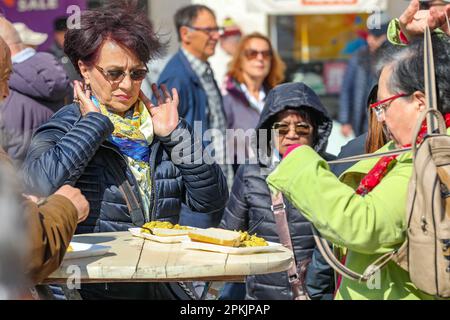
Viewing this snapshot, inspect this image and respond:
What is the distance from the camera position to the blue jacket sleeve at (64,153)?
4.09m

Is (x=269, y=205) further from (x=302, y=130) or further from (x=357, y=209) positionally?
(x=357, y=209)

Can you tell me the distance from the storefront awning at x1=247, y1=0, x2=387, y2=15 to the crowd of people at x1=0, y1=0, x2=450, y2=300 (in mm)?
6066

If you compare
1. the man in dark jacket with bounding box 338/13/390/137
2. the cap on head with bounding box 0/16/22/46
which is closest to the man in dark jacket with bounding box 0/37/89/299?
the cap on head with bounding box 0/16/22/46

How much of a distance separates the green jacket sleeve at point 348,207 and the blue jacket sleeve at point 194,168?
1135mm

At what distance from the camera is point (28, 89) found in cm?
668

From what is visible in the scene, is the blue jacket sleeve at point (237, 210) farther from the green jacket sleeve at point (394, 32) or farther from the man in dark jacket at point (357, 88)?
the man in dark jacket at point (357, 88)

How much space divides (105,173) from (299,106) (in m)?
1.56

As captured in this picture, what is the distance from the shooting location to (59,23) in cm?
1070

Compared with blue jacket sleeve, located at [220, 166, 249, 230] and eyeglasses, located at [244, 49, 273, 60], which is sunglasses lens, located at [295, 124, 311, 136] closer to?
blue jacket sleeve, located at [220, 166, 249, 230]

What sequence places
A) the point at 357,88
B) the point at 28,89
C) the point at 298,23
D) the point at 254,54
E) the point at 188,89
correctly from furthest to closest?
the point at 298,23
the point at 357,88
the point at 254,54
the point at 188,89
the point at 28,89

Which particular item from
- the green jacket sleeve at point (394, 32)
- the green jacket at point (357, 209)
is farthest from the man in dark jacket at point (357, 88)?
the green jacket at point (357, 209)

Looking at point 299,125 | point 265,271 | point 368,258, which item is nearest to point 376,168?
point 368,258

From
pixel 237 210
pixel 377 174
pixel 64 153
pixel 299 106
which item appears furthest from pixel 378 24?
pixel 377 174

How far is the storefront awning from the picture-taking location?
13.0m
